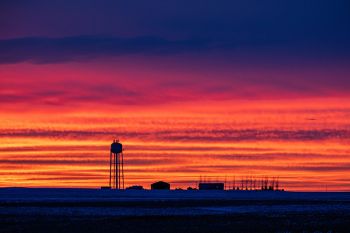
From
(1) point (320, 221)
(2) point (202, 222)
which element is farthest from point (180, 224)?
(1) point (320, 221)

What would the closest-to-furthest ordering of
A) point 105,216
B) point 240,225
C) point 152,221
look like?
point 240,225 → point 152,221 → point 105,216

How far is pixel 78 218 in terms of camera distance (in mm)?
79062

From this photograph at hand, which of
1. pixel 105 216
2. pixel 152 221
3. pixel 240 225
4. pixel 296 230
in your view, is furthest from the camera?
pixel 105 216

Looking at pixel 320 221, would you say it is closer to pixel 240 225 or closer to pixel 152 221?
pixel 240 225

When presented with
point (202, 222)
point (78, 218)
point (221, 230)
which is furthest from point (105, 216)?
point (221, 230)

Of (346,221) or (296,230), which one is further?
(346,221)

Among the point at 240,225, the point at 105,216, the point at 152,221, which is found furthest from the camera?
the point at 105,216

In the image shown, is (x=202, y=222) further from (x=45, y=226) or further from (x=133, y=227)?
(x=45, y=226)

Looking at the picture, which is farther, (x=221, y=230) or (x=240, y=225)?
(x=240, y=225)

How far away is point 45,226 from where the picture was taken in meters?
69.1

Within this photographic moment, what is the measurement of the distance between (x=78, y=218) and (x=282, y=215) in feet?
67.8

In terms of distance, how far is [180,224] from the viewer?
2817 inches

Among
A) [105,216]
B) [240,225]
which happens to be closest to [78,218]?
[105,216]

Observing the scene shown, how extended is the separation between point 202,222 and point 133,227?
7822mm
